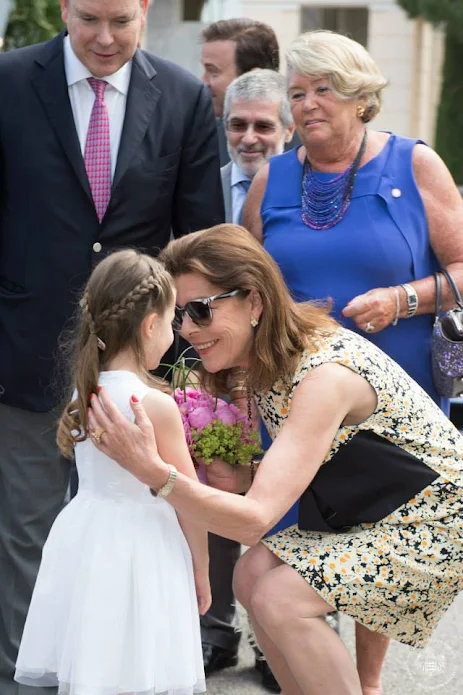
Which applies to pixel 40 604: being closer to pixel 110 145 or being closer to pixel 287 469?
pixel 287 469

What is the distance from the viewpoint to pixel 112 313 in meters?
2.93

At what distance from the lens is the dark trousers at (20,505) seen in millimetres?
3695

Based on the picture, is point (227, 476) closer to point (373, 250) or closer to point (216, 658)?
point (373, 250)

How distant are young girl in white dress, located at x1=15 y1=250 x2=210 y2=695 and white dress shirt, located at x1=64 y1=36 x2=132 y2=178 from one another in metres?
0.77

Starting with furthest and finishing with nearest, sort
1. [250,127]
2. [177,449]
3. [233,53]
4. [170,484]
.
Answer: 1. [233,53]
2. [250,127]
3. [177,449]
4. [170,484]

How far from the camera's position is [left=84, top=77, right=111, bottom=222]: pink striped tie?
3.62 m

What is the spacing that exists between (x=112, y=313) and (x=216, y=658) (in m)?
1.58

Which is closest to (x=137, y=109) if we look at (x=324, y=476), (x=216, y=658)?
(x=324, y=476)

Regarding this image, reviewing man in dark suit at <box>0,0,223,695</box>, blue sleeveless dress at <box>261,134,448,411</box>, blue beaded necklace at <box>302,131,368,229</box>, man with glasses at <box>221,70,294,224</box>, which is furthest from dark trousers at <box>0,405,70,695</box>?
man with glasses at <box>221,70,294,224</box>

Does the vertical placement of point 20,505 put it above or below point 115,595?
below

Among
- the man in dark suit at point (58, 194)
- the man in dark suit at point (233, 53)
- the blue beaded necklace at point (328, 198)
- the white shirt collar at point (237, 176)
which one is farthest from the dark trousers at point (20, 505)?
the man in dark suit at point (233, 53)

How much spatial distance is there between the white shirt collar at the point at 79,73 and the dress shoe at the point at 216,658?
179cm

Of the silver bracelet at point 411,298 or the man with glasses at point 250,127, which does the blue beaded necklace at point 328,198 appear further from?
the man with glasses at point 250,127

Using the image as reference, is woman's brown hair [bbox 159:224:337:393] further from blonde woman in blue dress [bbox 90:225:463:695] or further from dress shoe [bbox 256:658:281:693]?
dress shoe [bbox 256:658:281:693]
